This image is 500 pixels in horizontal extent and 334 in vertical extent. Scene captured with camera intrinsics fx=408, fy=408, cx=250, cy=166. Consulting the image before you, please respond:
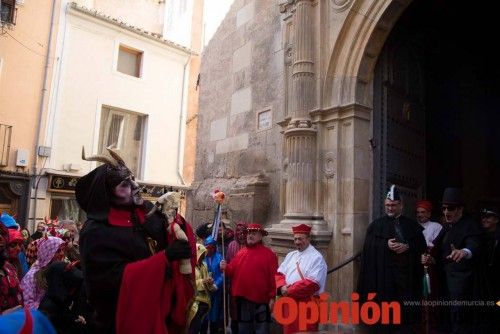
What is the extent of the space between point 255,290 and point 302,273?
2.50 feet

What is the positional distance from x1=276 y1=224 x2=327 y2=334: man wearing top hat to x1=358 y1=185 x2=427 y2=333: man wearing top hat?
1.71 ft

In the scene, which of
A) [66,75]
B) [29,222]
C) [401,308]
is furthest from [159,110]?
[401,308]

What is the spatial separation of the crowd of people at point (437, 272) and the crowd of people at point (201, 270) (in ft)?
0.04

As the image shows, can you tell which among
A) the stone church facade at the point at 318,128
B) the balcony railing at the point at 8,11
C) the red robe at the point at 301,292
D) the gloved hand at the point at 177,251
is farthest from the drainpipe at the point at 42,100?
the gloved hand at the point at 177,251

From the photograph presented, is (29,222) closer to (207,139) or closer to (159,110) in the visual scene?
(159,110)

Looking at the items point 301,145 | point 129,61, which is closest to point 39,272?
point 301,145

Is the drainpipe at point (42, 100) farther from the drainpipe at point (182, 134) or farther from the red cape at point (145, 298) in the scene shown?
the red cape at point (145, 298)

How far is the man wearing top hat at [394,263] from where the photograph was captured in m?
4.32

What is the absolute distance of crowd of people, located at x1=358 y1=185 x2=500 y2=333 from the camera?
413cm

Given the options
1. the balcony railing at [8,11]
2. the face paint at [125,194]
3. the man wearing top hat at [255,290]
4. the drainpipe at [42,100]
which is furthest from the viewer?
the drainpipe at [42,100]

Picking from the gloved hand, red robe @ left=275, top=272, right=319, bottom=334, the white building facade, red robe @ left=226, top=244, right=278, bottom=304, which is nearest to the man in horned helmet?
the gloved hand

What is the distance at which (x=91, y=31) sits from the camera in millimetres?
15477

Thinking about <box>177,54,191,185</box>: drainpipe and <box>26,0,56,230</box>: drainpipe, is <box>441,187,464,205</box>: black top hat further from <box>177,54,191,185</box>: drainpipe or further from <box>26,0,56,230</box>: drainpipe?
<box>177,54,191,185</box>: drainpipe

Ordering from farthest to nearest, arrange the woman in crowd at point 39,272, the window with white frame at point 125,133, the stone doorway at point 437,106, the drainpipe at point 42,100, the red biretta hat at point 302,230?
the window with white frame at point 125,133 → the drainpipe at point 42,100 → the stone doorway at point 437,106 → the red biretta hat at point 302,230 → the woman in crowd at point 39,272
